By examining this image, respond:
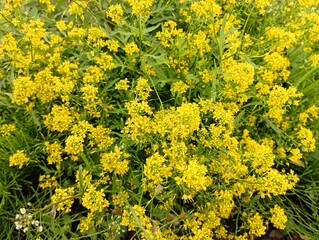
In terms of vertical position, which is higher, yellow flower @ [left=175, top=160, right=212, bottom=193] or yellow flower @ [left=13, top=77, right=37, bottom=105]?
yellow flower @ [left=175, top=160, right=212, bottom=193]

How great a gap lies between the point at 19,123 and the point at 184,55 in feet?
3.98

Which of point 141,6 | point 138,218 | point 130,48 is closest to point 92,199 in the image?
point 138,218

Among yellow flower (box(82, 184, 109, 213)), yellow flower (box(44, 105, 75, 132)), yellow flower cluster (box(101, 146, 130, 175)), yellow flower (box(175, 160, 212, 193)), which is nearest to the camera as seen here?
yellow flower (box(175, 160, 212, 193))

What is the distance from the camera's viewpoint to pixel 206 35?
298 centimetres

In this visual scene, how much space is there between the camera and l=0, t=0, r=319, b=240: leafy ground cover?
240 cm

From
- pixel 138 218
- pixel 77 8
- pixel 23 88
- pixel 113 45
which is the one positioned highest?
pixel 77 8

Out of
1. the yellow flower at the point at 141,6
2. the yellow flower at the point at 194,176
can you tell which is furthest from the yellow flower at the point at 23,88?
the yellow flower at the point at 194,176

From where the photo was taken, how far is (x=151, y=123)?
239cm

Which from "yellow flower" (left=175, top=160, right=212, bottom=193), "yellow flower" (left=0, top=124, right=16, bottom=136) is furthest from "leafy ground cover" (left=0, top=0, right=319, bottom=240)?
"yellow flower" (left=175, top=160, right=212, bottom=193)

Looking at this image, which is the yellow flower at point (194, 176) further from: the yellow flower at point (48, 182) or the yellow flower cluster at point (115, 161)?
the yellow flower at point (48, 182)

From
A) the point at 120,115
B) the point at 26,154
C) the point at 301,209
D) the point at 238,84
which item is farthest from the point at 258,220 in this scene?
the point at 26,154

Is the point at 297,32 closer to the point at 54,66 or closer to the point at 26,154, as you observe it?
the point at 54,66

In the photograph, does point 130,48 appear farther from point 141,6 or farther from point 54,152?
point 54,152

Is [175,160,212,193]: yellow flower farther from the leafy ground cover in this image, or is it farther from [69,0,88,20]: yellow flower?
[69,0,88,20]: yellow flower
